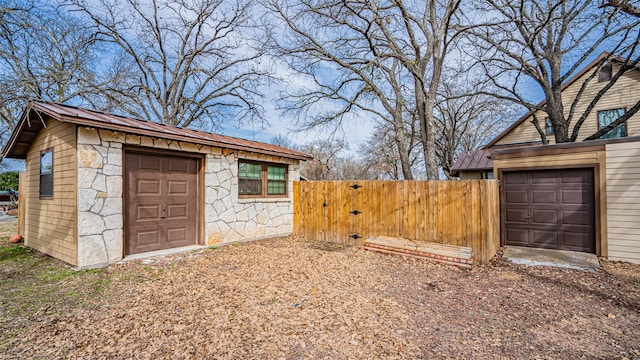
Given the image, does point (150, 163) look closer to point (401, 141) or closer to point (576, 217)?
point (401, 141)

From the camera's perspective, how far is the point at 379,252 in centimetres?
668

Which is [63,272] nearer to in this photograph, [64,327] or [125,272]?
[125,272]

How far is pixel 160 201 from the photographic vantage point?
6227mm

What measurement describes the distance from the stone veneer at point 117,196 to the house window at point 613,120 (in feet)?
48.7

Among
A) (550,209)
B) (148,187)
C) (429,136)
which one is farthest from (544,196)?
(148,187)

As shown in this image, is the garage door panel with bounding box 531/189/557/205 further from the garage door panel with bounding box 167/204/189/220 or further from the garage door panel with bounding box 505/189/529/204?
the garage door panel with bounding box 167/204/189/220

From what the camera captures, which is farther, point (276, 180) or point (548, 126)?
point (548, 126)

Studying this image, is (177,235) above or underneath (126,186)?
underneath

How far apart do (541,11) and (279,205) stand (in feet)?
38.2

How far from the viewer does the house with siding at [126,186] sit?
517 cm

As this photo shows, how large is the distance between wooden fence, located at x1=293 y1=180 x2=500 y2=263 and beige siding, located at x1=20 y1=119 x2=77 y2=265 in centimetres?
543

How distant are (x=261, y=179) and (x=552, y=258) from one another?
732 cm

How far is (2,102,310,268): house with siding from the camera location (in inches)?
204

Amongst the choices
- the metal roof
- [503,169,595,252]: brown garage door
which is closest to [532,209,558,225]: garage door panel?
[503,169,595,252]: brown garage door
